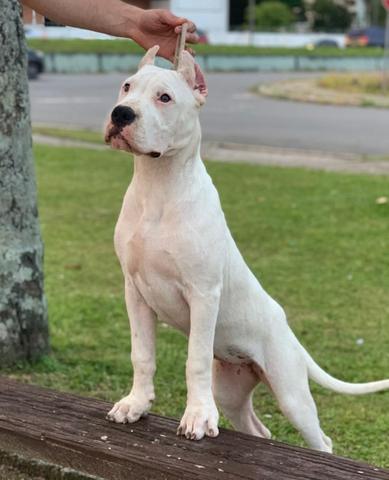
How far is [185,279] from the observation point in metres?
2.64

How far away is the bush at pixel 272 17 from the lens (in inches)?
2429

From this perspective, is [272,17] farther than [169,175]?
Yes

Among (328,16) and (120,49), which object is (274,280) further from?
(328,16)

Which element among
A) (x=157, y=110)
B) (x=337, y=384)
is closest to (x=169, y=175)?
(x=157, y=110)

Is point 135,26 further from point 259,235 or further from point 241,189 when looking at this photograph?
point 241,189

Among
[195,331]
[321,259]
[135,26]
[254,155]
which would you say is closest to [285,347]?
[195,331]

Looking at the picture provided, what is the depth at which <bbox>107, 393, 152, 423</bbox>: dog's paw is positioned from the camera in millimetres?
2877

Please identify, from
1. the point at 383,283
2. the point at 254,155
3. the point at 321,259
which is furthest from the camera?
the point at 254,155

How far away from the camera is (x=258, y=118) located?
17.8 meters

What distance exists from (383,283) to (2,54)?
11.1 ft

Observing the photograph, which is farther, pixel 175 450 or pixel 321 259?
pixel 321 259

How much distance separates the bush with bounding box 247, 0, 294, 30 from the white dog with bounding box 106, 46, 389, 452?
60995mm

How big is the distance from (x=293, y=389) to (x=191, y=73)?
48.8 inches

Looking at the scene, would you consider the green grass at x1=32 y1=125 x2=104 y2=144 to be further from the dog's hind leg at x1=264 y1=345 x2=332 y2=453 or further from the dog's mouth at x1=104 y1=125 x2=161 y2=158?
the dog's mouth at x1=104 y1=125 x2=161 y2=158
